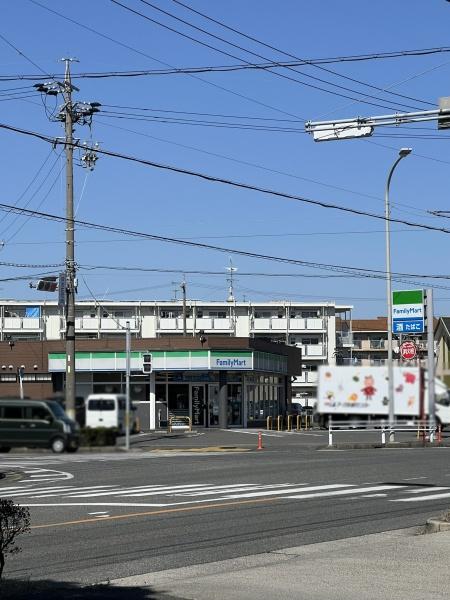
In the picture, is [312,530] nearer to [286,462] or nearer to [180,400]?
[286,462]

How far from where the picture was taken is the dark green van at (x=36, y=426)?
3463 mm

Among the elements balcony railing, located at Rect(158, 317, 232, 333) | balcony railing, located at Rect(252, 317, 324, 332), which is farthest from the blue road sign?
balcony railing, located at Rect(158, 317, 232, 333)

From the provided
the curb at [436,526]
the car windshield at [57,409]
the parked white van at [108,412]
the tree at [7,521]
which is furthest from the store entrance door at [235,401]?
the curb at [436,526]

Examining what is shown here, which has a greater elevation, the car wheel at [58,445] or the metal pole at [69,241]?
the metal pole at [69,241]

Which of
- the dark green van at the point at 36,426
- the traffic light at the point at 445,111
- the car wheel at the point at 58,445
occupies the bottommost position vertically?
the car wheel at the point at 58,445

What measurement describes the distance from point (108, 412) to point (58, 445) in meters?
0.27

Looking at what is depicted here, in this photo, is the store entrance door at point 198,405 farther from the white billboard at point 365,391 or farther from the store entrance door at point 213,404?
the white billboard at point 365,391

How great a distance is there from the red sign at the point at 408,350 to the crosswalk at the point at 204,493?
46595mm

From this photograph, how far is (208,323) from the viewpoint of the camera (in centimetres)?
702

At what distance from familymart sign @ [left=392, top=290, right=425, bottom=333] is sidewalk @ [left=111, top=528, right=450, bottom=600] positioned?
24919mm

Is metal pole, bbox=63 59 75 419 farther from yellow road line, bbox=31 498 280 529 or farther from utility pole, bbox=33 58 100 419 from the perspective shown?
yellow road line, bbox=31 498 280 529

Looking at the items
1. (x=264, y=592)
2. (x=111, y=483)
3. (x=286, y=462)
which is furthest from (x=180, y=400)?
(x=286, y=462)

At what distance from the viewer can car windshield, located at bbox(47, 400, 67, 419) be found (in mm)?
3533

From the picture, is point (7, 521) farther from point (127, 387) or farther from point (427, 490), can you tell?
point (427, 490)
